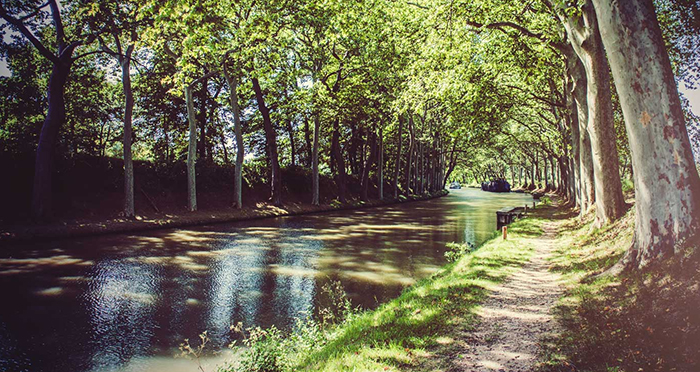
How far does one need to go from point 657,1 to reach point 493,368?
19800 millimetres

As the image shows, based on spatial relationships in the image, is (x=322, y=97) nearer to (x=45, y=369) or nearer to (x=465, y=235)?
(x=465, y=235)

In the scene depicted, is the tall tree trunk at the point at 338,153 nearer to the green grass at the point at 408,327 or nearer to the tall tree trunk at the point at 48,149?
the tall tree trunk at the point at 48,149

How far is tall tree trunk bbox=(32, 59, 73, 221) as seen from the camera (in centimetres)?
1559

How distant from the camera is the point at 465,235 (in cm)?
1717

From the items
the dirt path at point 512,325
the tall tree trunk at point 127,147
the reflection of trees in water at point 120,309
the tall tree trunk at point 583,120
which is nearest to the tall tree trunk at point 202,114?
the tall tree trunk at point 127,147

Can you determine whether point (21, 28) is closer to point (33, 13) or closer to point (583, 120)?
point (33, 13)

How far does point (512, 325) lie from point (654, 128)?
3.37 m

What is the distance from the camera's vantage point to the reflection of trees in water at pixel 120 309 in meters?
5.50

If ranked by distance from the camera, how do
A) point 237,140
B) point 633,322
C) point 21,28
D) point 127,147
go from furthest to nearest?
1. point 237,140
2. point 127,147
3. point 21,28
4. point 633,322

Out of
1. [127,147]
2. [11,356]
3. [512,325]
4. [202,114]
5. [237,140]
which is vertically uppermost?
[202,114]

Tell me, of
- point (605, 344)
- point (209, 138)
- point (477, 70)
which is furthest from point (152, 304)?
point (209, 138)

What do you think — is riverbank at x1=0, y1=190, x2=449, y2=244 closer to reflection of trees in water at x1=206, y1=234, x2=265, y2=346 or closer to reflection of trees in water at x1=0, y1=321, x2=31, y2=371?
reflection of trees in water at x1=206, y1=234, x2=265, y2=346

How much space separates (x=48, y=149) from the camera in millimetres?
16219

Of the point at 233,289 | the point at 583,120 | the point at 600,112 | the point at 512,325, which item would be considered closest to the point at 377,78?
the point at 583,120
